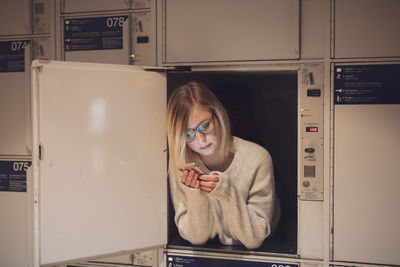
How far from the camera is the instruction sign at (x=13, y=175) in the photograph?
3.17 m

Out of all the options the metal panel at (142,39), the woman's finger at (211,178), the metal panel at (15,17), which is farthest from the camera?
the metal panel at (15,17)

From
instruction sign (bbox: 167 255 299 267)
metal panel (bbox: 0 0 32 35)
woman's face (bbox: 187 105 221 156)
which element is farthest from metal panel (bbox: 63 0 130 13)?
instruction sign (bbox: 167 255 299 267)

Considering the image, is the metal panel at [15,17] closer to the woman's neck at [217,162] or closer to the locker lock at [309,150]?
the woman's neck at [217,162]

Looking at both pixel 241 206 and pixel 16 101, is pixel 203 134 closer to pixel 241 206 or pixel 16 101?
pixel 241 206

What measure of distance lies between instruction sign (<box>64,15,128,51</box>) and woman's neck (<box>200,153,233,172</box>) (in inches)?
39.3

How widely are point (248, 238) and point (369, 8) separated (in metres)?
1.59

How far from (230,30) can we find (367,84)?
35.9 inches

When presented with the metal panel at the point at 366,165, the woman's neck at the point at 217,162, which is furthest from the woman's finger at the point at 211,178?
the metal panel at the point at 366,165

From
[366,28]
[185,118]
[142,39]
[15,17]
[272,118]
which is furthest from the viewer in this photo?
[15,17]

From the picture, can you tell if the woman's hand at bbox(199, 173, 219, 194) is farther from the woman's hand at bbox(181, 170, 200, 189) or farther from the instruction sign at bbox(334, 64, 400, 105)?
the instruction sign at bbox(334, 64, 400, 105)

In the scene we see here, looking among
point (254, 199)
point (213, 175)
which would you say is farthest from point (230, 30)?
point (254, 199)

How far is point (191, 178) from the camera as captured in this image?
2.60 metres

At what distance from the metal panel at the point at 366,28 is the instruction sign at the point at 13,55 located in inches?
87.3

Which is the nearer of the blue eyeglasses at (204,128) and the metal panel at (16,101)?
the blue eyeglasses at (204,128)
